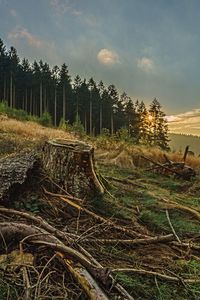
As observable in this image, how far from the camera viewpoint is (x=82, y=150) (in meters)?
4.84

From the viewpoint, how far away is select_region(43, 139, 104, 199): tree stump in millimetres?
4613

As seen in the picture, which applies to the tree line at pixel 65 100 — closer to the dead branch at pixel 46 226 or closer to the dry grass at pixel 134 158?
the dry grass at pixel 134 158

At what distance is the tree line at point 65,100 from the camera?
2373 inches

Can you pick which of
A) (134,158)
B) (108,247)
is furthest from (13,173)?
(134,158)

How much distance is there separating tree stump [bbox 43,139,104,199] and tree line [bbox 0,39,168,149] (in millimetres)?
53668

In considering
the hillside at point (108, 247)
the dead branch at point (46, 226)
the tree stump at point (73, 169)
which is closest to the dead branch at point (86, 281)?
the hillside at point (108, 247)

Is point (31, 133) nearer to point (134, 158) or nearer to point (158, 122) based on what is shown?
point (134, 158)

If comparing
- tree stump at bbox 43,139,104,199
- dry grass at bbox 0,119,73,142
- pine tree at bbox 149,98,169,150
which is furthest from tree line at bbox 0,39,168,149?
tree stump at bbox 43,139,104,199

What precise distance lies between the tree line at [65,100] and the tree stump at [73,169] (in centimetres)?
5367

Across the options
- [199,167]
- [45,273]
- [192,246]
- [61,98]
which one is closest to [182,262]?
[192,246]

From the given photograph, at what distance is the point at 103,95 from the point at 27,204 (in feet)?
210

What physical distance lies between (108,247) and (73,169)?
A: 1.77 metres

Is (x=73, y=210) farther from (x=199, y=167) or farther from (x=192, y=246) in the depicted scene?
(x=199, y=167)

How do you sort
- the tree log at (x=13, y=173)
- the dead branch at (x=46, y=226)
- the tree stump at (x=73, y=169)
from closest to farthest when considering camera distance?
the dead branch at (x=46, y=226)
the tree log at (x=13, y=173)
the tree stump at (x=73, y=169)
